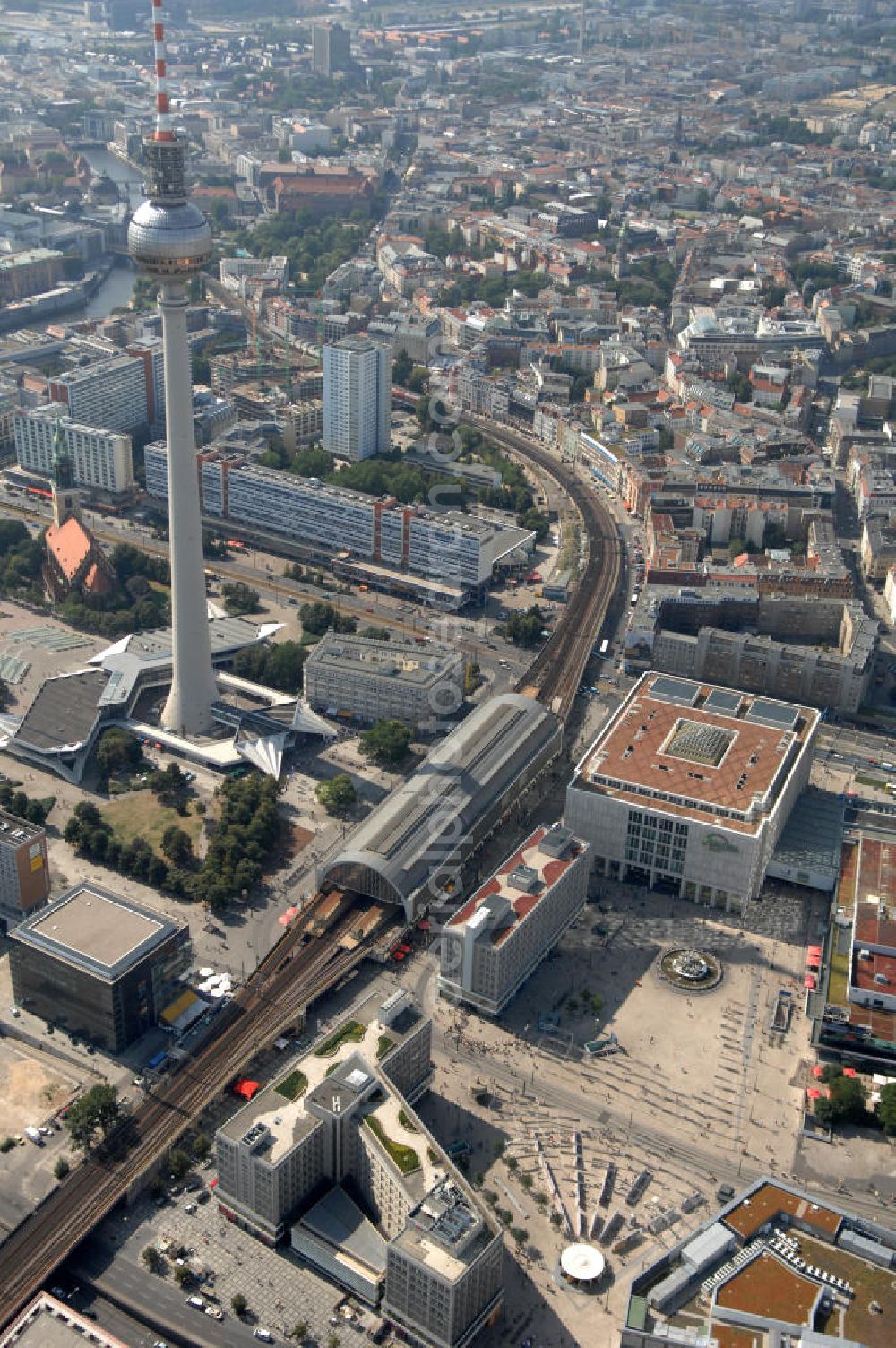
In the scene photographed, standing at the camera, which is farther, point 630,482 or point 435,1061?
point 630,482

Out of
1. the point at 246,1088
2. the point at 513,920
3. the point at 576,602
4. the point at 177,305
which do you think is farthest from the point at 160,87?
the point at 246,1088

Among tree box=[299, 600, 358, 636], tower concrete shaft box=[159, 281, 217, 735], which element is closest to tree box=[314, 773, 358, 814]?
tower concrete shaft box=[159, 281, 217, 735]

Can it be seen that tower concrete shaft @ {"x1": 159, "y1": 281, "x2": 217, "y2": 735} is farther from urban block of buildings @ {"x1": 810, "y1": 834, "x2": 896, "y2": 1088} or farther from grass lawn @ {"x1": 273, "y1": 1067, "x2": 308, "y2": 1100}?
urban block of buildings @ {"x1": 810, "y1": 834, "x2": 896, "y2": 1088}

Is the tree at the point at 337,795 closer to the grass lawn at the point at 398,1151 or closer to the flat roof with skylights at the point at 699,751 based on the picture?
the flat roof with skylights at the point at 699,751

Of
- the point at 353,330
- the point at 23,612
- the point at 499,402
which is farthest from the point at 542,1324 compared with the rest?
the point at 353,330

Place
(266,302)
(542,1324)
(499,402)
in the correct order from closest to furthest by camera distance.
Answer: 1. (542,1324)
2. (499,402)
3. (266,302)

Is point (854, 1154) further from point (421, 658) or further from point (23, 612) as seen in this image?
point (23, 612)

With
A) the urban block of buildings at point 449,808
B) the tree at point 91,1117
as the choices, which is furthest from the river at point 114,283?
the tree at point 91,1117
